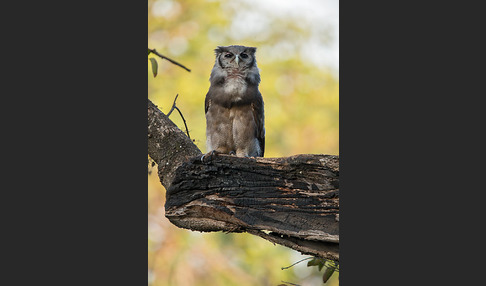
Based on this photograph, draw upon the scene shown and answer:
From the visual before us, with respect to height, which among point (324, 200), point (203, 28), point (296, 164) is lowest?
point (324, 200)

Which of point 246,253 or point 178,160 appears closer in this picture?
point 178,160

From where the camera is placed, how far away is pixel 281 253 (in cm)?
490

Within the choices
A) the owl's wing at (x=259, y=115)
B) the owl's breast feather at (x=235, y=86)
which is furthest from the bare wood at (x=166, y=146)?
the owl's wing at (x=259, y=115)

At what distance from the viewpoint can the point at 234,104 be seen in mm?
4863

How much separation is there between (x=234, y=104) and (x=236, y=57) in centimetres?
41

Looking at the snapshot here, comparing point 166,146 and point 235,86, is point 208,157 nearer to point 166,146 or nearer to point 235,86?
point 166,146

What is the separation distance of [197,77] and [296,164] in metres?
1.80

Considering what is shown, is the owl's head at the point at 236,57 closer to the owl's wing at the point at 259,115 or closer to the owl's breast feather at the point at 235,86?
the owl's breast feather at the point at 235,86

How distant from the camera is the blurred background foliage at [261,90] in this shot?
457cm

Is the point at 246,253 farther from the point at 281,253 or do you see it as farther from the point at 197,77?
the point at 197,77

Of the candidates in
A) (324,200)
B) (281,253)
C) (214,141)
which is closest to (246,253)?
(281,253)

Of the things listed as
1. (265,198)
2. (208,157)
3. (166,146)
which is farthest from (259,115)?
(265,198)

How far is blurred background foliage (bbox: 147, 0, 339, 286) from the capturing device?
4570 mm

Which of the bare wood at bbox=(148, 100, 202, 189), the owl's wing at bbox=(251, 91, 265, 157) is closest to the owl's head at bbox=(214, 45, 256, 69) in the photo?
the owl's wing at bbox=(251, 91, 265, 157)
